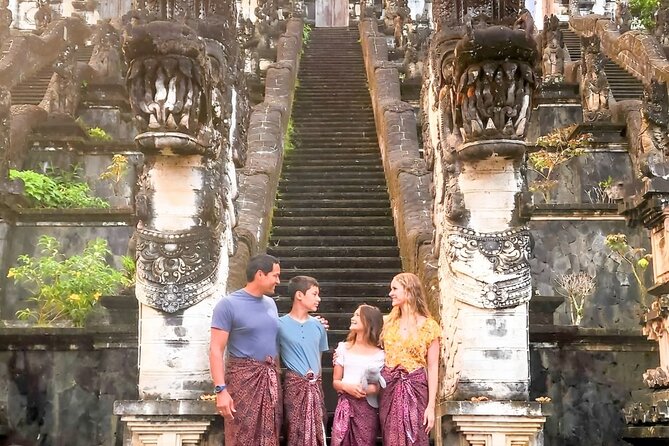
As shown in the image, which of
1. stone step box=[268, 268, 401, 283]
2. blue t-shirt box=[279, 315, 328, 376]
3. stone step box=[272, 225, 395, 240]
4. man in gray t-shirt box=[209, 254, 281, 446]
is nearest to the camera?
man in gray t-shirt box=[209, 254, 281, 446]

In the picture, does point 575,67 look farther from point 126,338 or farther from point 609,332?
point 126,338

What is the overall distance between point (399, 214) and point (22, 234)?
4.72 m

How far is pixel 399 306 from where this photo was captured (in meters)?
5.75

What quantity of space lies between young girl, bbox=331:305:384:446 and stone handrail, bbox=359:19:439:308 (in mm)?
1794

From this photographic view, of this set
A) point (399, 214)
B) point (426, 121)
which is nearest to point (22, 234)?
point (399, 214)

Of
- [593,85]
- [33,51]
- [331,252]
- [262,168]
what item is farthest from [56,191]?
[593,85]

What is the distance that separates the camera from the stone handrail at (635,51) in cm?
1828

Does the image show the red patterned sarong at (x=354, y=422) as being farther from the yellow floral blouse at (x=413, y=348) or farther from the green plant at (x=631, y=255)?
the green plant at (x=631, y=255)

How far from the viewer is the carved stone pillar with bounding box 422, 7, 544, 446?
6.15m

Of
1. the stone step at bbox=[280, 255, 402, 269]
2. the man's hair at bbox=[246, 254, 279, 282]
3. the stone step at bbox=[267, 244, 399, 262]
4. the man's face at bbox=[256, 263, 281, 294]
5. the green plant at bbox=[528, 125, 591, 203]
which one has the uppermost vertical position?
the green plant at bbox=[528, 125, 591, 203]

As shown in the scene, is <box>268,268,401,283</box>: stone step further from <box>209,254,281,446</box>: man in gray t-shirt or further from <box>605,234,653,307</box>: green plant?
<box>209,254,281,446</box>: man in gray t-shirt

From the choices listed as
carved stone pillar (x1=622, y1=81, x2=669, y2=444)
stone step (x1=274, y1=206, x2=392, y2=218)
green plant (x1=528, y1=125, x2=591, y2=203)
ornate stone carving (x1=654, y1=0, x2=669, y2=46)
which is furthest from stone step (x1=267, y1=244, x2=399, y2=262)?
ornate stone carving (x1=654, y1=0, x2=669, y2=46)

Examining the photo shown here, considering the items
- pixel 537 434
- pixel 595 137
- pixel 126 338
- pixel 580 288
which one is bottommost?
pixel 537 434

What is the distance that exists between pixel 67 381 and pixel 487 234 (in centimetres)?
488
